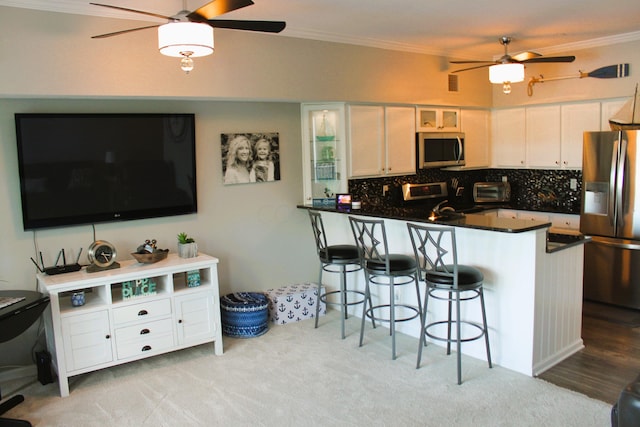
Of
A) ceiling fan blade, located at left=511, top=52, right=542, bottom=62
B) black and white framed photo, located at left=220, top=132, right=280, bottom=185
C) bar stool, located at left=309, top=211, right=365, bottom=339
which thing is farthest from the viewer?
black and white framed photo, located at left=220, top=132, right=280, bottom=185

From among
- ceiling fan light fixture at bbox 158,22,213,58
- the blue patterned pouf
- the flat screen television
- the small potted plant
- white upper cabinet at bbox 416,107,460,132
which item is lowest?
the blue patterned pouf

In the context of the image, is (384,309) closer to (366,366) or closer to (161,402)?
(366,366)

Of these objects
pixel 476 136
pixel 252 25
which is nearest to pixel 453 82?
pixel 476 136

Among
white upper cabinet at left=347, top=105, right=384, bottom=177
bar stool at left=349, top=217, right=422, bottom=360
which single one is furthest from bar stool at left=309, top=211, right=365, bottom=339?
white upper cabinet at left=347, top=105, right=384, bottom=177

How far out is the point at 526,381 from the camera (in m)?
3.76

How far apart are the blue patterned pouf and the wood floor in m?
2.27

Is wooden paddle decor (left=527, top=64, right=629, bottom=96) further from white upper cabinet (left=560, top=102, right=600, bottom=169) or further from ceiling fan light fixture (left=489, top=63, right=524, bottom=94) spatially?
ceiling fan light fixture (left=489, top=63, right=524, bottom=94)

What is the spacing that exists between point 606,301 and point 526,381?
2.17 metres

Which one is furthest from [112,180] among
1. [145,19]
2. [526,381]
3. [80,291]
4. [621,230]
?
[621,230]

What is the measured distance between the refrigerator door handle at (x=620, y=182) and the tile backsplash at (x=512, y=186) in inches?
27.1

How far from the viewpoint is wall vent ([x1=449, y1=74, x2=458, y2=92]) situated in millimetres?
6090

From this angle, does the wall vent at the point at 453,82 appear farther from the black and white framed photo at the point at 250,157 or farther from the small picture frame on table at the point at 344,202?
the black and white framed photo at the point at 250,157

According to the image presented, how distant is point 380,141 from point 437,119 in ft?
2.89

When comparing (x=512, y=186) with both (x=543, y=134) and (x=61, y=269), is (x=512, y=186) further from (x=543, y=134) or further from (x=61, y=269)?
(x=61, y=269)
